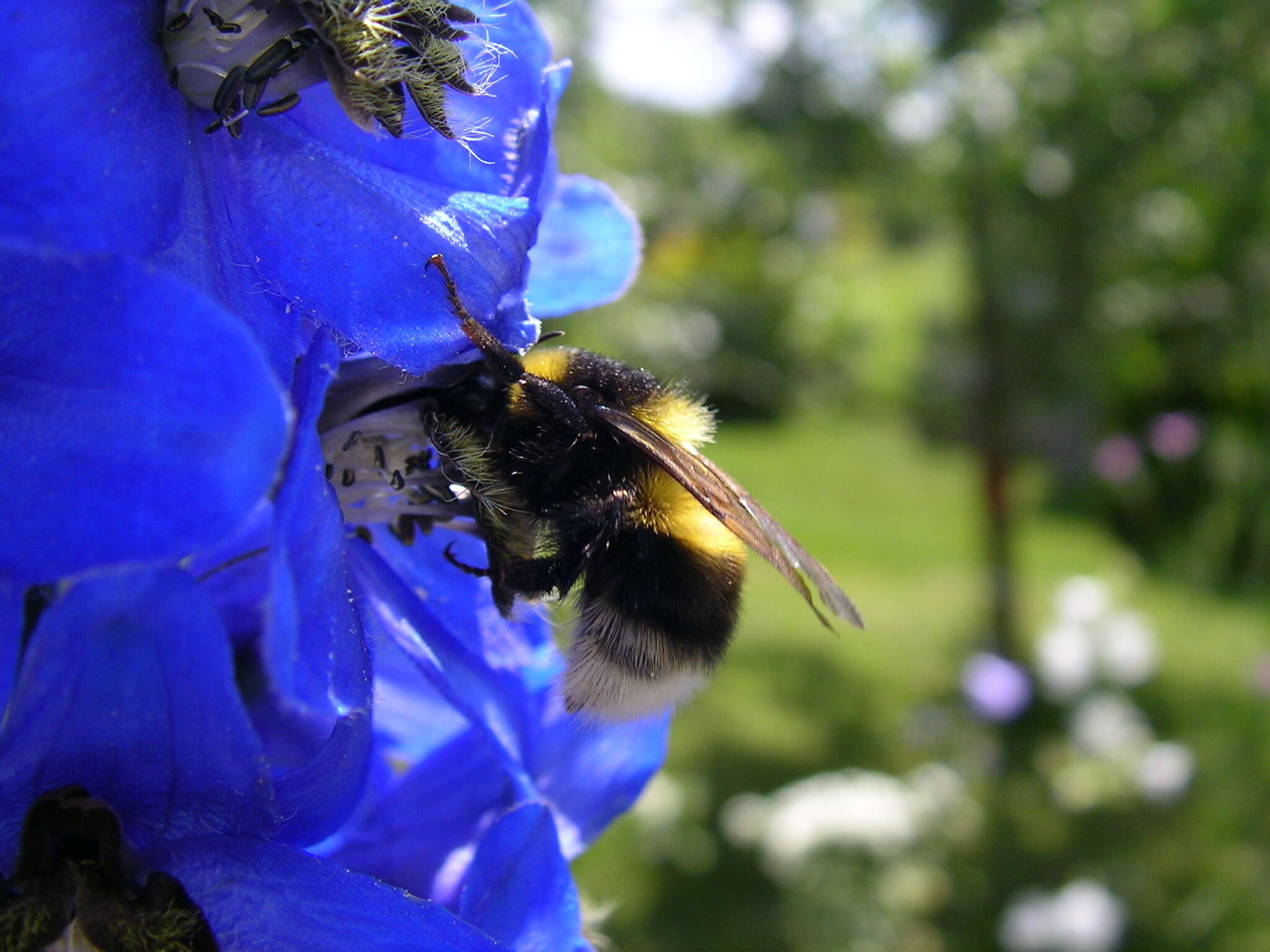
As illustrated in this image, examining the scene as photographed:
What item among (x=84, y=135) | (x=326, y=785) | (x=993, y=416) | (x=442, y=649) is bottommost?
(x=993, y=416)

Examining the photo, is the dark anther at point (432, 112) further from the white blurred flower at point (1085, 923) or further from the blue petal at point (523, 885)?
the white blurred flower at point (1085, 923)

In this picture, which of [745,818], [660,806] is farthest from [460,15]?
[745,818]

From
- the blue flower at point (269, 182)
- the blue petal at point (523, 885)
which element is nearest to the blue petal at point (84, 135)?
the blue flower at point (269, 182)

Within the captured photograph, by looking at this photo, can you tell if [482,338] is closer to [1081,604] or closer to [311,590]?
[311,590]

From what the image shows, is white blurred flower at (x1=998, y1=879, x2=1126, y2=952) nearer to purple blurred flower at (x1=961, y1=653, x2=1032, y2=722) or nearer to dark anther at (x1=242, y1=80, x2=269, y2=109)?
purple blurred flower at (x1=961, y1=653, x2=1032, y2=722)

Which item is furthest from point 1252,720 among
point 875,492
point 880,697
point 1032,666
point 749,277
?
point 749,277

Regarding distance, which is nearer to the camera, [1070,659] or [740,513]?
[740,513]

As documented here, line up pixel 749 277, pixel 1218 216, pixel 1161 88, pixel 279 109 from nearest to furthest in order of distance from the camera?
1. pixel 279 109
2. pixel 1161 88
3. pixel 1218 216
4. pixel 749 277

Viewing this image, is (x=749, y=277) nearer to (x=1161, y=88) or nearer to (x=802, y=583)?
(x=1161, y=88)
